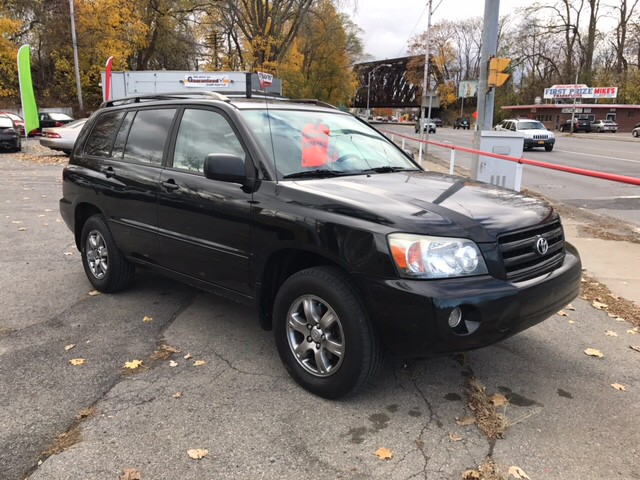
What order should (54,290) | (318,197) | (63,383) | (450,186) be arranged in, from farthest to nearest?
(54,290) → (450,186) → (63,383) → (318,197)

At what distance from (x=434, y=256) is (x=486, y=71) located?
8.75m

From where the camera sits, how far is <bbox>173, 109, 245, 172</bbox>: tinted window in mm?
3822

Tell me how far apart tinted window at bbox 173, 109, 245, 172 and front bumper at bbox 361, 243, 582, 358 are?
1557 millimetres

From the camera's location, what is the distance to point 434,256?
2.84 m

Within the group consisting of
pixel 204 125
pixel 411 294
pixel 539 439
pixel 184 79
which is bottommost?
pixel 539 439

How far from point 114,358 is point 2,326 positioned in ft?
Result: 4.13

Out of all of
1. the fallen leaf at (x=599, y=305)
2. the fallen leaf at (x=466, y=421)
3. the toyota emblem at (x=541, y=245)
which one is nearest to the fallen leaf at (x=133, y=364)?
the fallen leaf at (x=466, y=421)

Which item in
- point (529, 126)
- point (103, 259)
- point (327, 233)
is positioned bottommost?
point (103, 259)

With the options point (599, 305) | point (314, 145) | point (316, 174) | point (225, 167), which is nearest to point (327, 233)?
point (316, 174)

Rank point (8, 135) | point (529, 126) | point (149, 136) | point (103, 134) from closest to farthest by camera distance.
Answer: point (149, 136) < point (103, 134) < point (8, 135) < point (529, 126)

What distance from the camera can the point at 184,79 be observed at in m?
25.6

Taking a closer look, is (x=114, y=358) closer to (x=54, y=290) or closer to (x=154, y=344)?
(x=154, y=344)

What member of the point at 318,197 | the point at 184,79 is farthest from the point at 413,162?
the point at 184,79

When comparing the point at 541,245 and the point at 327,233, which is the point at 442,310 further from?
the point at 541,245
